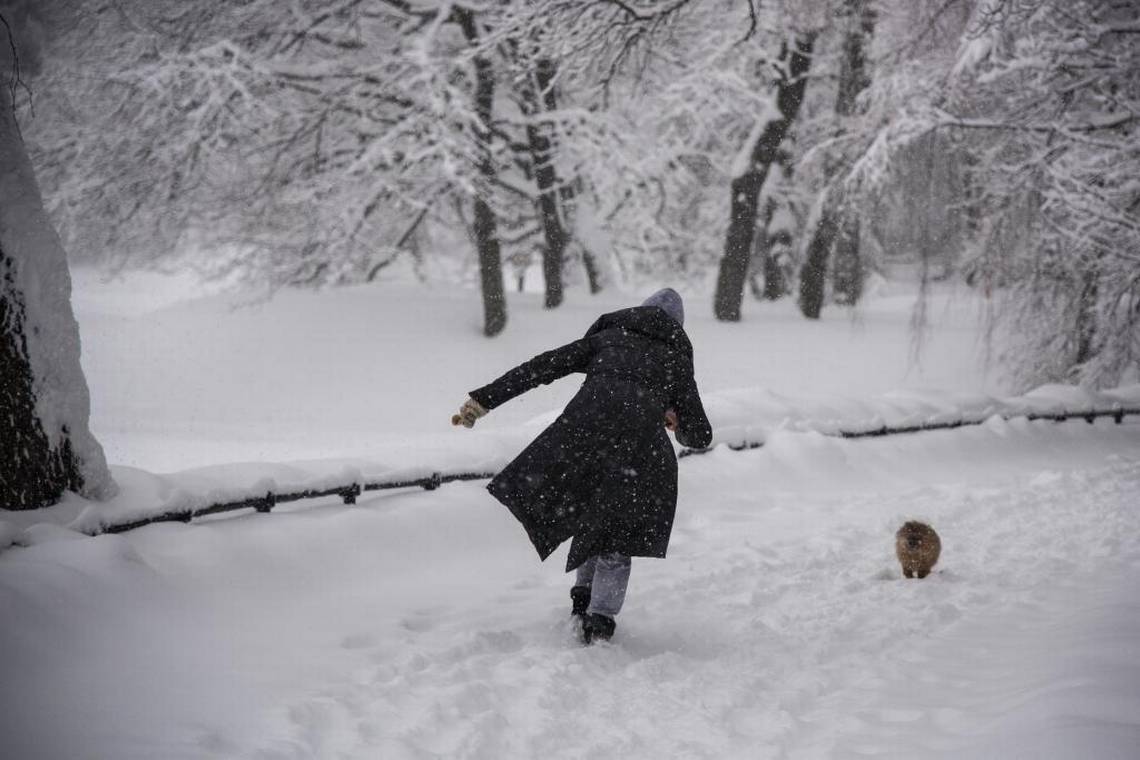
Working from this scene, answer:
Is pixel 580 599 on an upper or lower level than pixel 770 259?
lower

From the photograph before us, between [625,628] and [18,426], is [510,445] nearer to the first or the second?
[625,628]

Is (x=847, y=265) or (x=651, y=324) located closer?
(x=651, y=324)

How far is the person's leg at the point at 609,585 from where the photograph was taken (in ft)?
12.6

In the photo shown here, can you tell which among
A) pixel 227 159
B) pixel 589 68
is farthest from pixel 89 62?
pixel 589 68

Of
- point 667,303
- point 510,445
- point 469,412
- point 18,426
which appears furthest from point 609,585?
point 18,426

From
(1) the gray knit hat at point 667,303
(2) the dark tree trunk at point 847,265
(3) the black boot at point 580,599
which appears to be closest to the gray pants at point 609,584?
(3) the black boot at point 580,599

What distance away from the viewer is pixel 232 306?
14.8 meters

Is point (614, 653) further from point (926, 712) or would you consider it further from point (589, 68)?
point (589, 68)

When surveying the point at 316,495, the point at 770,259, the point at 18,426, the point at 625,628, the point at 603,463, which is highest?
the point at 770,259

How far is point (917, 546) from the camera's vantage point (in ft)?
15.8

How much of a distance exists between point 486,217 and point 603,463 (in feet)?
35.9

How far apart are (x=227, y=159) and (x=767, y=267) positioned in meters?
12.5

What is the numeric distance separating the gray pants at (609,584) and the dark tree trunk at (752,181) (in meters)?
12.8

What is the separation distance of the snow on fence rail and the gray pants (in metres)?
1.83
